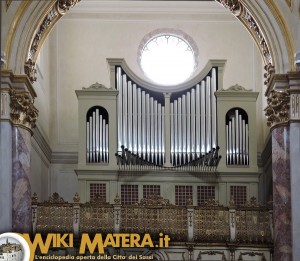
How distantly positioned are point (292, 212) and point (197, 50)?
10997 millimetres

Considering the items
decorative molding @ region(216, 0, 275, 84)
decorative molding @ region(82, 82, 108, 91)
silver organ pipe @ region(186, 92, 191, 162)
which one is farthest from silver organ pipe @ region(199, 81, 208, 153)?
decorative molding @ region(216, 0, 275, 84)

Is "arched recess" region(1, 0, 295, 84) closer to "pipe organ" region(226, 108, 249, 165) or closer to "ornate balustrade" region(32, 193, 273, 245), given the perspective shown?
"ornate balustrade" region(32, 193, 273, 245)

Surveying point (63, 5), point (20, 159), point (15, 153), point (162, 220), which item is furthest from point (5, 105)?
point (162, 220)

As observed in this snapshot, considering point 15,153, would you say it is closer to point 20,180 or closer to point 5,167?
point 5,167

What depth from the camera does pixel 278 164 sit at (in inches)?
1026

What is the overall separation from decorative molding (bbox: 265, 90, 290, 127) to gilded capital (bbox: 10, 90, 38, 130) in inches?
250

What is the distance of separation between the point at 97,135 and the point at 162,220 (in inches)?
188

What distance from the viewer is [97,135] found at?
104ft

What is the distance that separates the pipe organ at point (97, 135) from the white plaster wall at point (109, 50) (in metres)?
2.95

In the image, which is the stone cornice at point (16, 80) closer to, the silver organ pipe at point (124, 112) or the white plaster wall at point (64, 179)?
the silver organ pipe at point (124, 112)

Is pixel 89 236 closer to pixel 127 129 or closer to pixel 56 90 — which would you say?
pixel 127 129

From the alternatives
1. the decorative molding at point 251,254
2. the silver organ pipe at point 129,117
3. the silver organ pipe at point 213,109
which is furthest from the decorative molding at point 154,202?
the silver organ pipe at point 213,109

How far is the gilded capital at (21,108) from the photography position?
26.0 meters

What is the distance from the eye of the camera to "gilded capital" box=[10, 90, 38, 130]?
85.2ft
